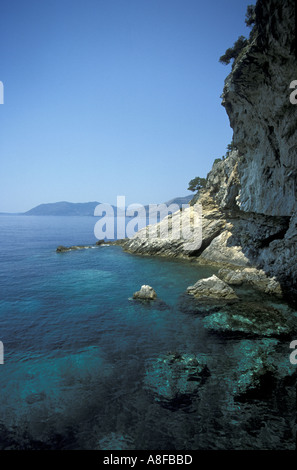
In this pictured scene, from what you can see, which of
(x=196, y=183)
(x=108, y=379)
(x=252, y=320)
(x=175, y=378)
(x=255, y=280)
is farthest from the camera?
(x=196, y=183)

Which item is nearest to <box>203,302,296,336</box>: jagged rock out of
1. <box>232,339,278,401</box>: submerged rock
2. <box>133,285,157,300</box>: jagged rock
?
<box>232,339,278,401</box>: submerged rock

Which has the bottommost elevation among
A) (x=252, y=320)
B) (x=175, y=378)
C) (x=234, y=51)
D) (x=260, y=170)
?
(x=175, y=378)

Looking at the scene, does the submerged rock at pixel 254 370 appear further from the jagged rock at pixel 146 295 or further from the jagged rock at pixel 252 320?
the jagged rock at pixel 146 295

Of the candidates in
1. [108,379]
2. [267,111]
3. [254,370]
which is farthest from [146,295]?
[267,111]

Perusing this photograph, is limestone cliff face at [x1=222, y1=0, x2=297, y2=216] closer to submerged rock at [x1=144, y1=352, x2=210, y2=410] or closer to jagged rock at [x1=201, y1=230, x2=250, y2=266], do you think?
jagged rock at [x1=201, y1=230, x2=250, y2=266]

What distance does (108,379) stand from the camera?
529 inches

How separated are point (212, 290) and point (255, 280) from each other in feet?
24.6

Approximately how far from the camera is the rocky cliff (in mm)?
19953

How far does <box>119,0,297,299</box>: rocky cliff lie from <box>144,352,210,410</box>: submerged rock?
51.9 feet

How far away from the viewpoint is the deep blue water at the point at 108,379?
32.4 feet

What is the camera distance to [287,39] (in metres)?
17.8

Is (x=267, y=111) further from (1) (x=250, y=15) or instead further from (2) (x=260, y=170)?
(1) (x=250, y=15)

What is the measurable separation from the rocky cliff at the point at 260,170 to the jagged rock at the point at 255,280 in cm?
103
